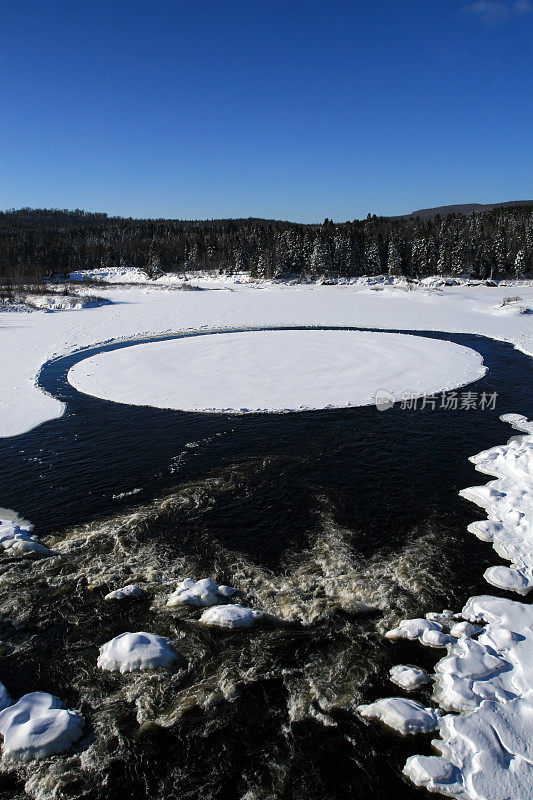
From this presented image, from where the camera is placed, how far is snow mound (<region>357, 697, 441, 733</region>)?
4.95 meters

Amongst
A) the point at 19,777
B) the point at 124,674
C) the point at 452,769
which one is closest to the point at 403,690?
the point at 452,769

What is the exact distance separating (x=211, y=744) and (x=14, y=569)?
462 cm

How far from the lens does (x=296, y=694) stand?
5.40 metres

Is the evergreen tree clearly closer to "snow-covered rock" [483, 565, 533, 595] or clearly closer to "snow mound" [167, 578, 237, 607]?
"snow-covered rock" [483, 565, 533, 595]

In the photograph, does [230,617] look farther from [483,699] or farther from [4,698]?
[483,699]

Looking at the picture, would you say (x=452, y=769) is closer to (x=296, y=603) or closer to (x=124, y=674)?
(x=296, y=603)

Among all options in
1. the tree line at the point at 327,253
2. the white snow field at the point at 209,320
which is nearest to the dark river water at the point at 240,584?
the white snow field at the point at 209,320

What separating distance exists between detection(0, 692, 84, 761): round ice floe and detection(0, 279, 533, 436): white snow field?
32.6 ft

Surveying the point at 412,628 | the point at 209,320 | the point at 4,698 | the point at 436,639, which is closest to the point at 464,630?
the point at 436,639

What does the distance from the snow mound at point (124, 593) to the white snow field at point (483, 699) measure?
3616mm

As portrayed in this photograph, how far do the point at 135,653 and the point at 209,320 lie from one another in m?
A: 29.8

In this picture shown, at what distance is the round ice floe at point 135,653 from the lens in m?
5.73

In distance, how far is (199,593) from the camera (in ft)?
22.6

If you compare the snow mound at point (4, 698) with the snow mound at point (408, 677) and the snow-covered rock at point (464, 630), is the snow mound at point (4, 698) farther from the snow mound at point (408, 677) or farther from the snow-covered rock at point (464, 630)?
the snow-covered rock at point (464, 630)
